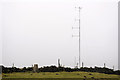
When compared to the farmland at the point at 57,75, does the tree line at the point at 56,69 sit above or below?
above

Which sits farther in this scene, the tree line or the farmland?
the tree line

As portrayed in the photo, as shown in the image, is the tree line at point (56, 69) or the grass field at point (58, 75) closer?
the grass field at point (58, 75)

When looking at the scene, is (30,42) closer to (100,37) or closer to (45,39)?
(45,39)

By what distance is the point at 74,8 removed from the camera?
125 cm

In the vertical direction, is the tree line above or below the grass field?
above

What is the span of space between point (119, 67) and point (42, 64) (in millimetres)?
591

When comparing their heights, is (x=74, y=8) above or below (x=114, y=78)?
above

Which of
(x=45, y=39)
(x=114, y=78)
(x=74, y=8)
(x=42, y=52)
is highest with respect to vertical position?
(x=74, y=8)

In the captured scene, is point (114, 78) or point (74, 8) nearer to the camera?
point (114, 78)

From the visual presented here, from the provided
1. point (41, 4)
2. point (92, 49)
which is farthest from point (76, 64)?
point (41, 4)

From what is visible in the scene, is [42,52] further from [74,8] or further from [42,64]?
[74,8]

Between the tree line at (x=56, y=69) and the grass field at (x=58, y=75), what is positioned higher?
the tree line at (x=56, y=69)

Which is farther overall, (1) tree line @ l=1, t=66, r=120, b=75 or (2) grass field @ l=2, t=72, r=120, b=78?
(1) tree line @ l=1, t=66, r=120, b=75

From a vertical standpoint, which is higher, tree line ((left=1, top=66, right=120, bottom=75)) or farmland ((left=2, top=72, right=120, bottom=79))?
tree line ((left=1, top=66, right=120, bottom=75))
